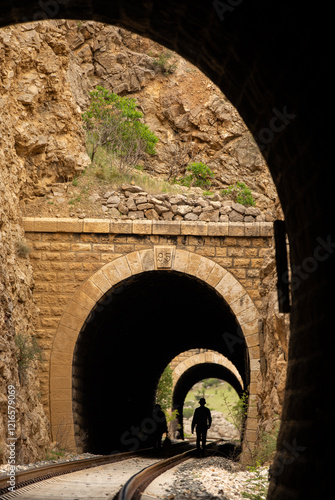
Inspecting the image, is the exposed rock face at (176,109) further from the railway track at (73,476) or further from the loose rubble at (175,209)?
the railway track at (73,476)

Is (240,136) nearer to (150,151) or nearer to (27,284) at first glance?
(150,151)

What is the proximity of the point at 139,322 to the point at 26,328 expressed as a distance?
16.2 feet

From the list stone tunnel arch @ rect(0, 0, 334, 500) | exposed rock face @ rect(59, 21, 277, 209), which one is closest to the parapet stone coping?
stone tunnel arch @ rect(0, 0, 334, 500)

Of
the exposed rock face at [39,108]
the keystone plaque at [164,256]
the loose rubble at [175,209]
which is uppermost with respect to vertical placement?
the exposed rock face at [39,108]

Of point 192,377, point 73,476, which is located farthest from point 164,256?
point 192,377

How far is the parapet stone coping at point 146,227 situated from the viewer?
12.5 meters

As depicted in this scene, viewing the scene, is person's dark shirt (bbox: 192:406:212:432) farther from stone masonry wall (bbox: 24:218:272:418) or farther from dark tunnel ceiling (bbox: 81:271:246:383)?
stone masonry wall (bbox: 24:218:272:418)

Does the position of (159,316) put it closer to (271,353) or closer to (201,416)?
(201,416)

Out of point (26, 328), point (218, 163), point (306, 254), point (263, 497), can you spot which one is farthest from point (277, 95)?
point (218, 163)

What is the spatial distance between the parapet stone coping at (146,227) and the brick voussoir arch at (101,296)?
468mm

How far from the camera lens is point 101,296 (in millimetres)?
12281

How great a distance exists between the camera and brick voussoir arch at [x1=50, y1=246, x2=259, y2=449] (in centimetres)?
1170

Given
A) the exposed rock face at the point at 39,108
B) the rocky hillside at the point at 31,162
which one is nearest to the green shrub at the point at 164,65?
the rocky hillside at the point at 31,162

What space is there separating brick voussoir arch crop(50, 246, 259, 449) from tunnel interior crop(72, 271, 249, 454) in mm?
249
